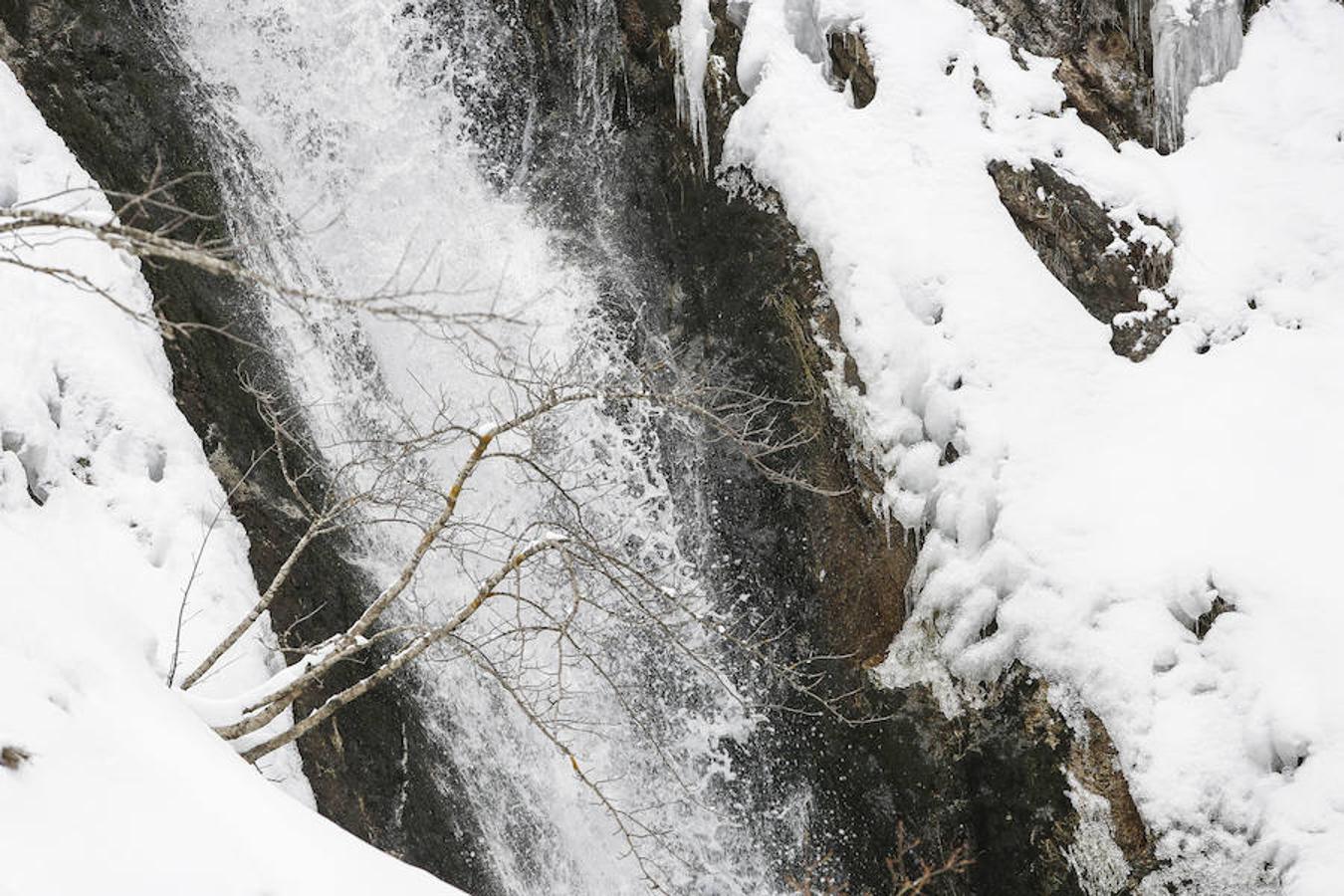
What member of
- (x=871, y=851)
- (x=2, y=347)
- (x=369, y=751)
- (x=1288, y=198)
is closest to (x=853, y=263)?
(x=1288, y=198)

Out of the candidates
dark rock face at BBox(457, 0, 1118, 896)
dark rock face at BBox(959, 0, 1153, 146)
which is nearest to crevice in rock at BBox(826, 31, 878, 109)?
dark rock face at BBox(457, 0, 1118, 896)

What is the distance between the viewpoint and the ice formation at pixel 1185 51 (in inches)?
287

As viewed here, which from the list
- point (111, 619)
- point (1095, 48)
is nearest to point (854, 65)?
point (1095, 48)

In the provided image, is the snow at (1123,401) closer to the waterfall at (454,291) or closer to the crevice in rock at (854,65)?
the crevice in rock at (854,65)

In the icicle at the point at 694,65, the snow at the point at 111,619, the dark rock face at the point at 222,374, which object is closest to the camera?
the snow at the point at 111,619

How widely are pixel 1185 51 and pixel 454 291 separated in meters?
5.07

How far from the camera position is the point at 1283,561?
18.7ft

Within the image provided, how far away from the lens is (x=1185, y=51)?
7312mm

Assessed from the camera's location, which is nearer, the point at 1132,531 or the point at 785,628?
the point at 1132,531

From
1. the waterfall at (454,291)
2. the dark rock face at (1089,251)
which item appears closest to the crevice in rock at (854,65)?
the dark rock face at (1089,251)

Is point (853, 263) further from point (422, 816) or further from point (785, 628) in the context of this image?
point (422, 816)

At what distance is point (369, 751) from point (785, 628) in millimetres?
2631

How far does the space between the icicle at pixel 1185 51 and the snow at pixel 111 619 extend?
21.1 feet

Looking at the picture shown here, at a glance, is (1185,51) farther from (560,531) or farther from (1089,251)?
(560,531)
